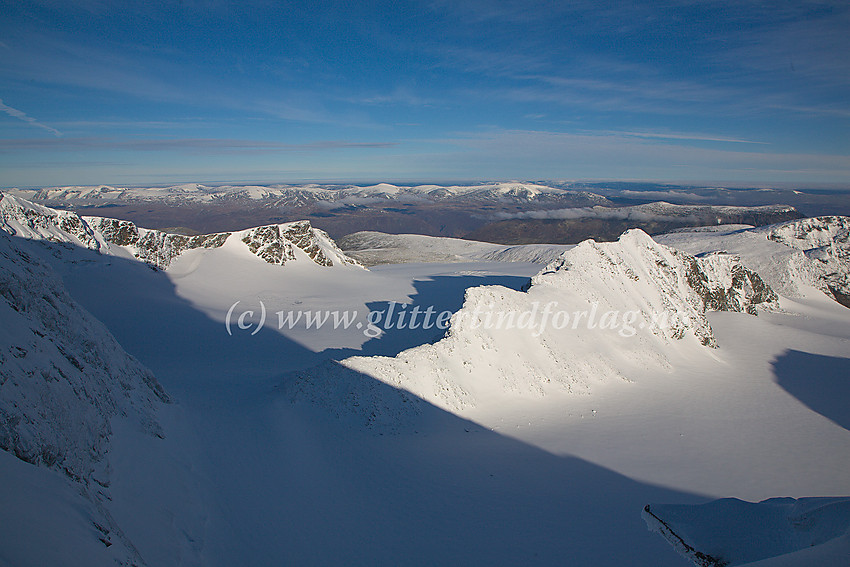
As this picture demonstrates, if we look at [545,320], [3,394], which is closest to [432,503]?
[3,394]

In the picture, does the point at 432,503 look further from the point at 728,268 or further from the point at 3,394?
the point at 728,268

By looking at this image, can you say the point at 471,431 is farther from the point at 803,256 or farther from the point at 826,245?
the point at 826,245

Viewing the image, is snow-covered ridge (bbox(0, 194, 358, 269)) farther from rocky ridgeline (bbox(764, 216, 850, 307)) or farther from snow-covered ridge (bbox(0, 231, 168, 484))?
rocky ridgeline (bbox(764, 216, 850, 307))

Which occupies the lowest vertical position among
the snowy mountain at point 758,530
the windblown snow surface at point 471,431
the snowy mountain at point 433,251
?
the windblown snow surface at point 471,431

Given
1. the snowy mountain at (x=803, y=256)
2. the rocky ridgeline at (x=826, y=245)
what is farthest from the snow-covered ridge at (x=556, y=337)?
the rocky ridgeline at (x=826, y=245)

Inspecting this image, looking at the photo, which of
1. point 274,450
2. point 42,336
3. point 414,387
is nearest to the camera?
point 42,336

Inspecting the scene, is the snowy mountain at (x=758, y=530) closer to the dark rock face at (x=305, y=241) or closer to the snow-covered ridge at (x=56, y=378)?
the snow-covered ridge at (x=56, y=378)
